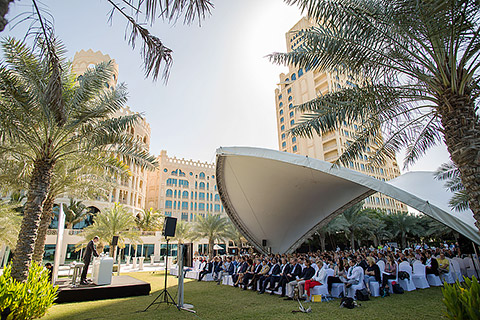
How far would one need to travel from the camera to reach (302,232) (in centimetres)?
2202

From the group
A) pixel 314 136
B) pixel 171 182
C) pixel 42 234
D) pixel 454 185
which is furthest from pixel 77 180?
pixel 314 136

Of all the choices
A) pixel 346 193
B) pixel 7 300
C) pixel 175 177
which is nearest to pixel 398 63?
pixel 7 300

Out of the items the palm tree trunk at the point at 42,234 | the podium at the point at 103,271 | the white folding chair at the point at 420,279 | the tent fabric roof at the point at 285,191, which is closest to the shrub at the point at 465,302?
the white folding chair at the point at 420,279

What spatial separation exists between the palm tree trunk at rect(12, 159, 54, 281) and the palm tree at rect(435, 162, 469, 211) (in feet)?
55.1

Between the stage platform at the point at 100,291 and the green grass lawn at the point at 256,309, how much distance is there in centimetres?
34

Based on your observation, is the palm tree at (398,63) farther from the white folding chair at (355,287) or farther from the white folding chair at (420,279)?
the white folding chair at (420,279)

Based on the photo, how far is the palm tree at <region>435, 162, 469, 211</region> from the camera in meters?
13.9

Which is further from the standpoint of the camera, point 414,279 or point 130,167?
point 130,167

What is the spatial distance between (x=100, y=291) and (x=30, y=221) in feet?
10.9

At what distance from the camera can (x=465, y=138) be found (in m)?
5.36

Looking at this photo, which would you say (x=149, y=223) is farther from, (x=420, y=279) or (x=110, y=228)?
(x=420, y=279)

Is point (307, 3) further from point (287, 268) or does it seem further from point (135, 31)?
point (287, 268)

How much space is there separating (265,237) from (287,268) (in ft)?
46.6

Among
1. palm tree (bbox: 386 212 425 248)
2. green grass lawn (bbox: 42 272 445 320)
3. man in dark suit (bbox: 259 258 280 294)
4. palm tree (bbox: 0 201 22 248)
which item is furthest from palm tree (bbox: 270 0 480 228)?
palm tree (bbox: 386 212 425 248)
